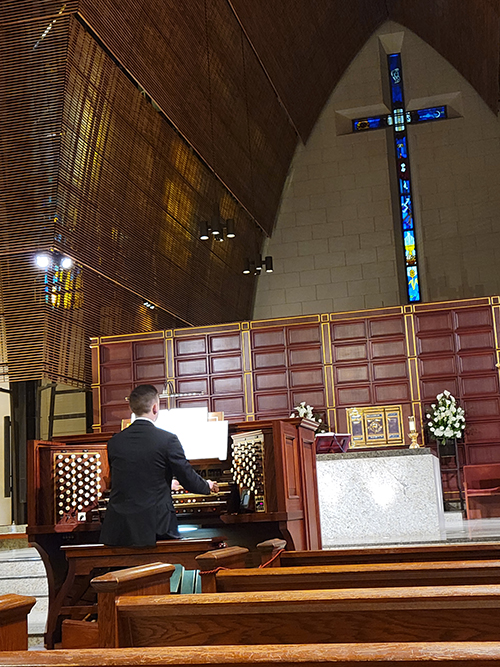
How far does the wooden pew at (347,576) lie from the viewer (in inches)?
105

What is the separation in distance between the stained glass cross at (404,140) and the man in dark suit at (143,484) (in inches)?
540

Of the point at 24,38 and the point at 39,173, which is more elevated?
the point at 24,38

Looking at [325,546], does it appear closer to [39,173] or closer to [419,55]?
[39,173]

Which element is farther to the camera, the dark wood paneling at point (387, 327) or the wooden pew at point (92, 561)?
the dark wood paneling at point (387, 327)

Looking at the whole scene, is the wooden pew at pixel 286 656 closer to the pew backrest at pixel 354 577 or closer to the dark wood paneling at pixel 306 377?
the pew backrest at pixel 354 577

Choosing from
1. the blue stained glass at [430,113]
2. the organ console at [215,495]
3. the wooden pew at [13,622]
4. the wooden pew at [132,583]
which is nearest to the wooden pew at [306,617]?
the wooden pew at [132,583]

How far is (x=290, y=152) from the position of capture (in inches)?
728

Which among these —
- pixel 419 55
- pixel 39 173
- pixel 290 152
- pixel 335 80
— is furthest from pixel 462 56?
pixel 39 173

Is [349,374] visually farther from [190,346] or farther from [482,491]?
[482,491]

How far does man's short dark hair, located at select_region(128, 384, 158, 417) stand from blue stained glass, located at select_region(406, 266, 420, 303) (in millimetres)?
13635

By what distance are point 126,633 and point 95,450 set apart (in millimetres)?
3159

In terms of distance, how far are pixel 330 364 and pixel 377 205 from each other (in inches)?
235

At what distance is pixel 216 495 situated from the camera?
4.74 meters

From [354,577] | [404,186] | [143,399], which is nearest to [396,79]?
[404,186]
